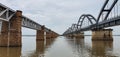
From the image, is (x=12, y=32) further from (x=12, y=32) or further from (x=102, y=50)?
(x=102, y=50)

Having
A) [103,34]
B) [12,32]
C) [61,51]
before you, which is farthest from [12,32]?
[103,34]

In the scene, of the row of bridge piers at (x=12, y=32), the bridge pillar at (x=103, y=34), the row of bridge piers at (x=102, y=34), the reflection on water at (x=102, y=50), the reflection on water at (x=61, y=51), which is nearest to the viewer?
the reflection on water at (x=61, y=51)

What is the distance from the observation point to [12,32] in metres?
46.6

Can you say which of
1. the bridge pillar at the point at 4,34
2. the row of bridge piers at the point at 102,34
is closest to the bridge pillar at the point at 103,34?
the row of bridge piers at the point at 102,34

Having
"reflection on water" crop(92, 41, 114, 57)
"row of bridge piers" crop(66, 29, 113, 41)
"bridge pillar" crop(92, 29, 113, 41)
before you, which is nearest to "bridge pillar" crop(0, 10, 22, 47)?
"reflection on water" crop(92, 41, 114, 57)

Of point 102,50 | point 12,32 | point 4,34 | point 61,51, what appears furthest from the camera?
point 12,32

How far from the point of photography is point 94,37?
98750 mm

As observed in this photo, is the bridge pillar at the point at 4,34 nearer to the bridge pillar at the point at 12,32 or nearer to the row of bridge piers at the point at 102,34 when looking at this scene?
the bridge pillar at the point at 12,32

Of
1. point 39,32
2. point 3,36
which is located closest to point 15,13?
point 3,36

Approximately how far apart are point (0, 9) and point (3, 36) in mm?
8214

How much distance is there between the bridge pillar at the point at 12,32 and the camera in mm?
45906

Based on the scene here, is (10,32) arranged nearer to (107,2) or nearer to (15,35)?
(15,35)

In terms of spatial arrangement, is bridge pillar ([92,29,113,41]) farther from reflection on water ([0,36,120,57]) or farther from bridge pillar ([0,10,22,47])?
bridge pillar ([0,10,22,47])

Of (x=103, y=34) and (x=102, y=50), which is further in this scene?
(x=103, y=34)
